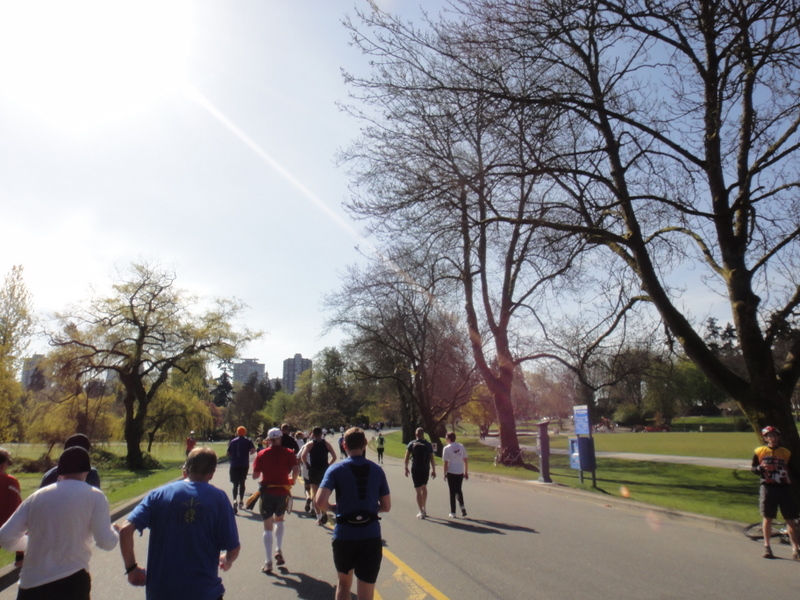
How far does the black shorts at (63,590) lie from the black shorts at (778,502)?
8399mm

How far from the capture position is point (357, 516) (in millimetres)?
4824

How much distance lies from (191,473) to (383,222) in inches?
323

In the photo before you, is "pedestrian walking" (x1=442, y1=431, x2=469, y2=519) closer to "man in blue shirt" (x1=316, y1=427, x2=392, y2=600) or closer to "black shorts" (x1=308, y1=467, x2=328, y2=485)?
"black shorts" (x1=308, y1=467, x2=328, y2=485)

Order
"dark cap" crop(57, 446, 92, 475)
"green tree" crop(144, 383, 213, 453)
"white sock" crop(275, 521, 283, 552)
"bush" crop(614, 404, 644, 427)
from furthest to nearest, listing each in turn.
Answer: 1. "bush" crop(614, 404, 644, 427)
2. "green tree" crop(144, 383, 213, 453)
3. "white sock" crop(275, 521, 283, 552)
4. "dark cap" crop(57, 446, 92, 475)

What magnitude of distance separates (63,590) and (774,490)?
28.7ft

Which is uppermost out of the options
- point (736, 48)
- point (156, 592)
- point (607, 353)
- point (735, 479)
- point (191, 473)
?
point (736, 48)

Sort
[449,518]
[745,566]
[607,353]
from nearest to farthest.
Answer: [745,566] → [449,518] → [607,353]

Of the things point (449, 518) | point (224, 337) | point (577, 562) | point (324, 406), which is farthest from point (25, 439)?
point (324, 406)

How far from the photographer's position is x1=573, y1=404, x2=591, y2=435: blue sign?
53.4 feet

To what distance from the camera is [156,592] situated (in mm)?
3541

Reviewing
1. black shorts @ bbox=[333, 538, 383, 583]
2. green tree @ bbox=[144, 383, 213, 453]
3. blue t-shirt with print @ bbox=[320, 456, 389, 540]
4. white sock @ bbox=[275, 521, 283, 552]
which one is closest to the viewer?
black shorts @ bbox=[333, 538, 383, 583]

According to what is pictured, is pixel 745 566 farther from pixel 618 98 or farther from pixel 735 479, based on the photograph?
pixel 735 479

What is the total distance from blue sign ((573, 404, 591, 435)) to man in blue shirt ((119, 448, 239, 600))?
14.1m

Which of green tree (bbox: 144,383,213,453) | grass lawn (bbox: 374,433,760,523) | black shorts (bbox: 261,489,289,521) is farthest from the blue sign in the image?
green tree (bbox: 144,383,213,453)
